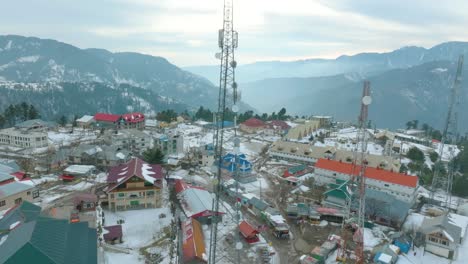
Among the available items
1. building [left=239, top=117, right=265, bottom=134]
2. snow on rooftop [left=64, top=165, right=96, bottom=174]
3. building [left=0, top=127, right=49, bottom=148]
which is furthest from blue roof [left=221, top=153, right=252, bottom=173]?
building [left=0, top=127, right=49, bottom=148]

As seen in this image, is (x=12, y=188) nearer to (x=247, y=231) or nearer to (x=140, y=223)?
(x=140, y=223)

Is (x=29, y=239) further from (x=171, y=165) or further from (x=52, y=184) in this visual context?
(x=171, y=165)

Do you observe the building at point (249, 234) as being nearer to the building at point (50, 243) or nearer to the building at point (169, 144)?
the building at point (50, 243)

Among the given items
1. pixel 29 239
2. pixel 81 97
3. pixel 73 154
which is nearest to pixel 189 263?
pixel 29 239

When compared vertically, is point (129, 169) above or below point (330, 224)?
above

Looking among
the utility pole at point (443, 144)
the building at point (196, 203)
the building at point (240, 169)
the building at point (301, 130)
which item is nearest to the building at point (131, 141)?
the building at point (240, 169)

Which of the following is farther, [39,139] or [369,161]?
[39,139]
